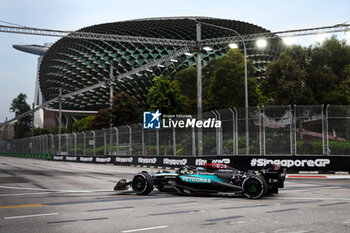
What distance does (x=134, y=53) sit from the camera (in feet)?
315

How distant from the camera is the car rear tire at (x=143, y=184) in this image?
44.6ft

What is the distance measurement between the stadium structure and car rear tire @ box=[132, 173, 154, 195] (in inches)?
2982

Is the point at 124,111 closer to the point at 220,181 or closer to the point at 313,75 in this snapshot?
the point at 313,75

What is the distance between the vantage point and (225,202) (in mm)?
11852

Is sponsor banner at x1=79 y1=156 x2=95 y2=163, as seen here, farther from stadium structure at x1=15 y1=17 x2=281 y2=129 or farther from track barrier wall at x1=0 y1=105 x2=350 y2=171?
stadium structure at x1=15 y1=17 x2=281 y2=129

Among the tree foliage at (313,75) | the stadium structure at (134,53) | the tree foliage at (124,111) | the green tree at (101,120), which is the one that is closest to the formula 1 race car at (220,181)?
the tree foliage at (313,75)

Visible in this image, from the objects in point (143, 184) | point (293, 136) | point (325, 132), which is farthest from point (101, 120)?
Answer: point (143, 184)

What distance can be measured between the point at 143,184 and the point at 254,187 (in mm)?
3663

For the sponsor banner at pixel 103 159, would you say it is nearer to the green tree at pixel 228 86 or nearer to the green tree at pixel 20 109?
the green tree at pixel 228 86

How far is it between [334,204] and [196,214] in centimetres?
419

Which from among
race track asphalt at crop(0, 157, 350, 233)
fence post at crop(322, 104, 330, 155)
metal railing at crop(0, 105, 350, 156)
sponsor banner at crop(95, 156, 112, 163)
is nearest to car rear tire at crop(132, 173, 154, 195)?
race track asphalt at crop(0, 157, 350, 233)

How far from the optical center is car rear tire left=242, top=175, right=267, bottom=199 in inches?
486

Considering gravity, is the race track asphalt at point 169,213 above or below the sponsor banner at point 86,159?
above

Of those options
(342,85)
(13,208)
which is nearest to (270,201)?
(13,208)
